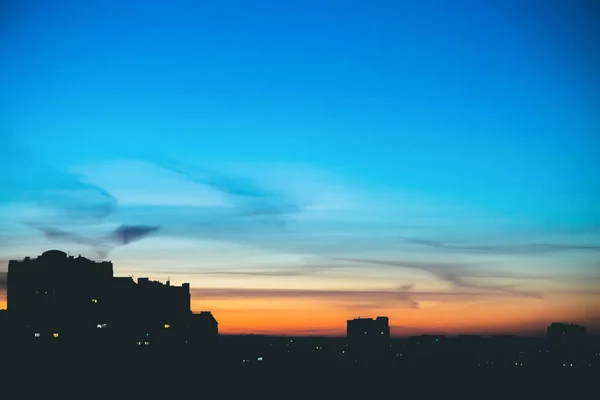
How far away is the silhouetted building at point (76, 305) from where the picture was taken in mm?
129875

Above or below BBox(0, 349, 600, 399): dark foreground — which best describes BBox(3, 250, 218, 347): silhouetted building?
above

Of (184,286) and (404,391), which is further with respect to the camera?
(184,286)

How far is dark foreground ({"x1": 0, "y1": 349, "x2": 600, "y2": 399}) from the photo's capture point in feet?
298

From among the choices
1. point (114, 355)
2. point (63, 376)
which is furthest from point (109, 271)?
point (63, 376)

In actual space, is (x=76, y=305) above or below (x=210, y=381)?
above

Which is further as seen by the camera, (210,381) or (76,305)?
(76,305)

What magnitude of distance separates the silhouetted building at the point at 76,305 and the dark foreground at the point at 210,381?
1234cm

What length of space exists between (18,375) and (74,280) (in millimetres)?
49200

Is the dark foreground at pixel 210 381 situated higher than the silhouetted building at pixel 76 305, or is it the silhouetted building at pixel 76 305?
the silhouetted building at pixel 76 305

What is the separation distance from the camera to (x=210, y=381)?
119 meters

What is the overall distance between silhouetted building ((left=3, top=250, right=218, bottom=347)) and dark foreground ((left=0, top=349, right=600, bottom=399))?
486 inches

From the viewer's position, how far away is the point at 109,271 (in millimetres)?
146500

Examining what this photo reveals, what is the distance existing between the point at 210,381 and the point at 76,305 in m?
34.8

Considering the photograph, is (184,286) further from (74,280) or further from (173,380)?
(173,380)
